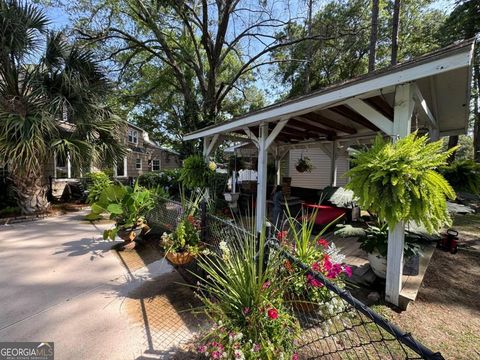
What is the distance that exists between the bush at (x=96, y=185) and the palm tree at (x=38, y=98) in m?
1.31

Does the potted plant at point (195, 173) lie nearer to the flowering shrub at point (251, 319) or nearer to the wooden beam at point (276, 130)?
the wooden beam at point (276, 130)

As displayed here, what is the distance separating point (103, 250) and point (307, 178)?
1034cm

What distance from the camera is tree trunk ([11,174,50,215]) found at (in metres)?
6.43

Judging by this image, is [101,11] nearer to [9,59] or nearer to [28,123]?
[9,59]

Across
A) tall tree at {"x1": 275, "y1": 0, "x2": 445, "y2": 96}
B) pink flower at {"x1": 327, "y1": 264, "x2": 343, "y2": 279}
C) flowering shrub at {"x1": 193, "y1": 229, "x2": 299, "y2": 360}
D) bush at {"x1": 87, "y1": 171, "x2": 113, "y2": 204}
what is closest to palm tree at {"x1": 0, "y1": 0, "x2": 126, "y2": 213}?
bush at {"x1": 87, "y1": 171, "x2": 113, "y2": 204}

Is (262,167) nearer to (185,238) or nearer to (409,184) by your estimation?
(185,238)

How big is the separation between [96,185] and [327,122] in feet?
25.6

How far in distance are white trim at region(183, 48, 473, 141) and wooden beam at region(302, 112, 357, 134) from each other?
1.10 metres

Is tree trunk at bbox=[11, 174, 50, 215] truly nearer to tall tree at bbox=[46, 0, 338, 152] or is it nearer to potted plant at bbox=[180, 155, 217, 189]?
potted plant at bbox=[180, 155, 217, 189]

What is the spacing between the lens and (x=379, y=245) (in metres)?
2.84

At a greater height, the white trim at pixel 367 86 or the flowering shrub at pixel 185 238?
the white trim at pixel 367 86

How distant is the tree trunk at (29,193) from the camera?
6.43 metres

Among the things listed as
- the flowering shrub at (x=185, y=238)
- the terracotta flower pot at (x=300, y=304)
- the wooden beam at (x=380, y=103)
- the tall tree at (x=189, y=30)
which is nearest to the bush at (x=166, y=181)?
the tall tree at (x=189, y=30)

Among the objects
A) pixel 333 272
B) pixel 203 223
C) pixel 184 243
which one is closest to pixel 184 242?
pixel 184 243
